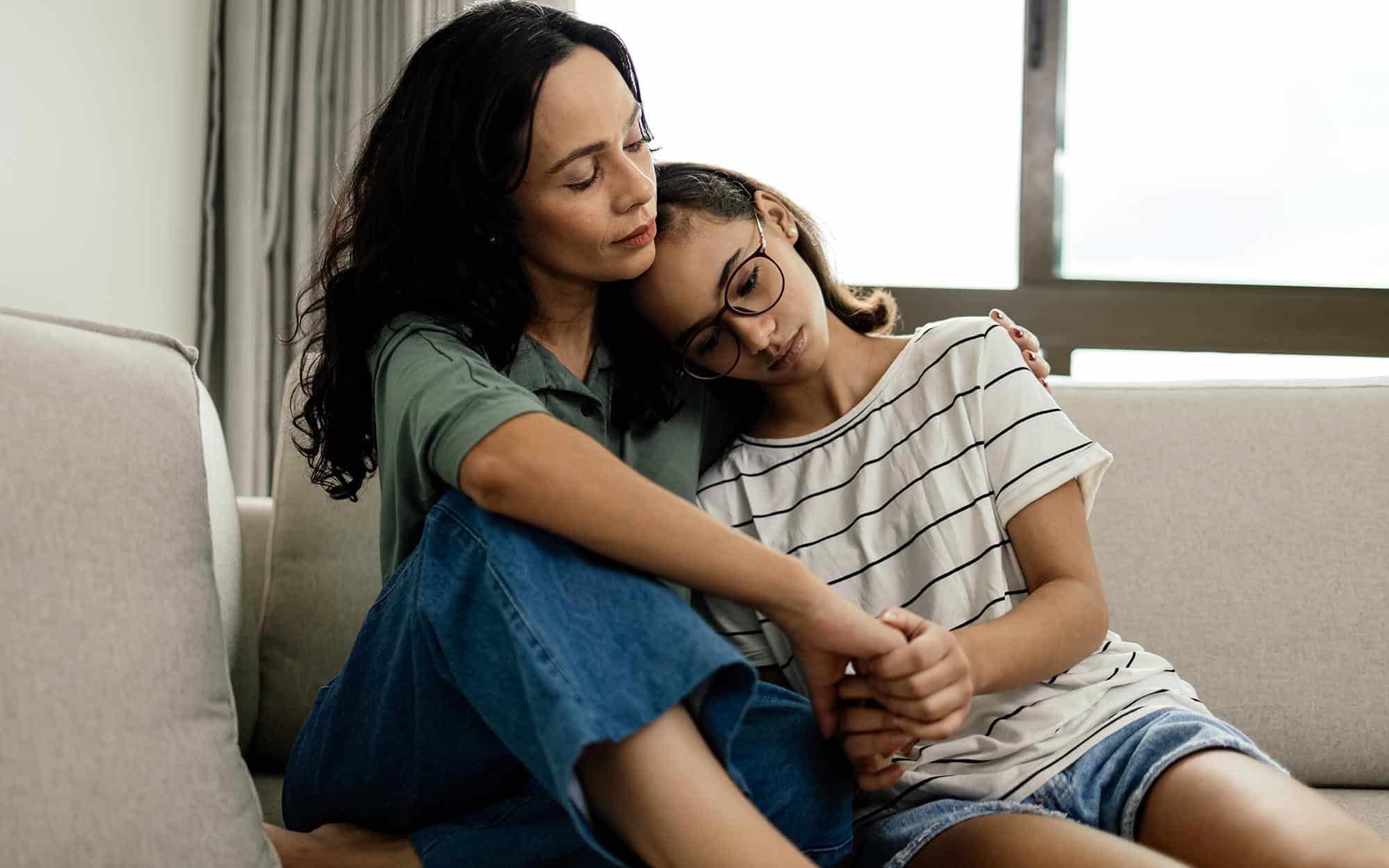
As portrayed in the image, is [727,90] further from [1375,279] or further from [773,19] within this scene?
[1375,279]

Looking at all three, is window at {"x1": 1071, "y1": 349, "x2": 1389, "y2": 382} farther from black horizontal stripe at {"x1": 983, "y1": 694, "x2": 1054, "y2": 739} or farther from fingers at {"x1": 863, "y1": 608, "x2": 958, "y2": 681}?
fingers at {"x1": 863, "y1": 608, "x2": 958, "y2": 681}

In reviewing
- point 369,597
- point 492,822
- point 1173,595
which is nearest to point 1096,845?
point 492,822

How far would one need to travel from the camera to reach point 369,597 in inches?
57.6

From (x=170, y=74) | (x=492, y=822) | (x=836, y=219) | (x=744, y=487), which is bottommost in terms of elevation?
(x=492, y=822)

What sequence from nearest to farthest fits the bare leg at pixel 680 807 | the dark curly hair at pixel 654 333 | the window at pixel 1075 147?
the bare leg at pixel 680 807 < the dark curly hair at pixel 654 333 < the window at pixel 1075 147

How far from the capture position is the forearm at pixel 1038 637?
1021mm

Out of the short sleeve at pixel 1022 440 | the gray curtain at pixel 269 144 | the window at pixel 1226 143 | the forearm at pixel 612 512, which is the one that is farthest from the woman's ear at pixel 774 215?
the window at pixel 1226 143

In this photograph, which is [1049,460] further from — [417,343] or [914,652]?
[417,343]

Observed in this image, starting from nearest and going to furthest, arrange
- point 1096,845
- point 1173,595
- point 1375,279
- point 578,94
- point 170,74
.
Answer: point 1096,845 → point 578,94 → point 1173,595 → point 170,74 → point 1375,279

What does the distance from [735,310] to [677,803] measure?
0.54 meters

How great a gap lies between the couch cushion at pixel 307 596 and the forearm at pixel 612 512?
2.01ft

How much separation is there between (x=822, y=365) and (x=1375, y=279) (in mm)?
1838

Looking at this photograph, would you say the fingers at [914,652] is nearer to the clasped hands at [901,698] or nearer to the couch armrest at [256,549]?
the clasped hands at [901,698]

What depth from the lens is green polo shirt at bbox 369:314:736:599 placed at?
0.94 metres
